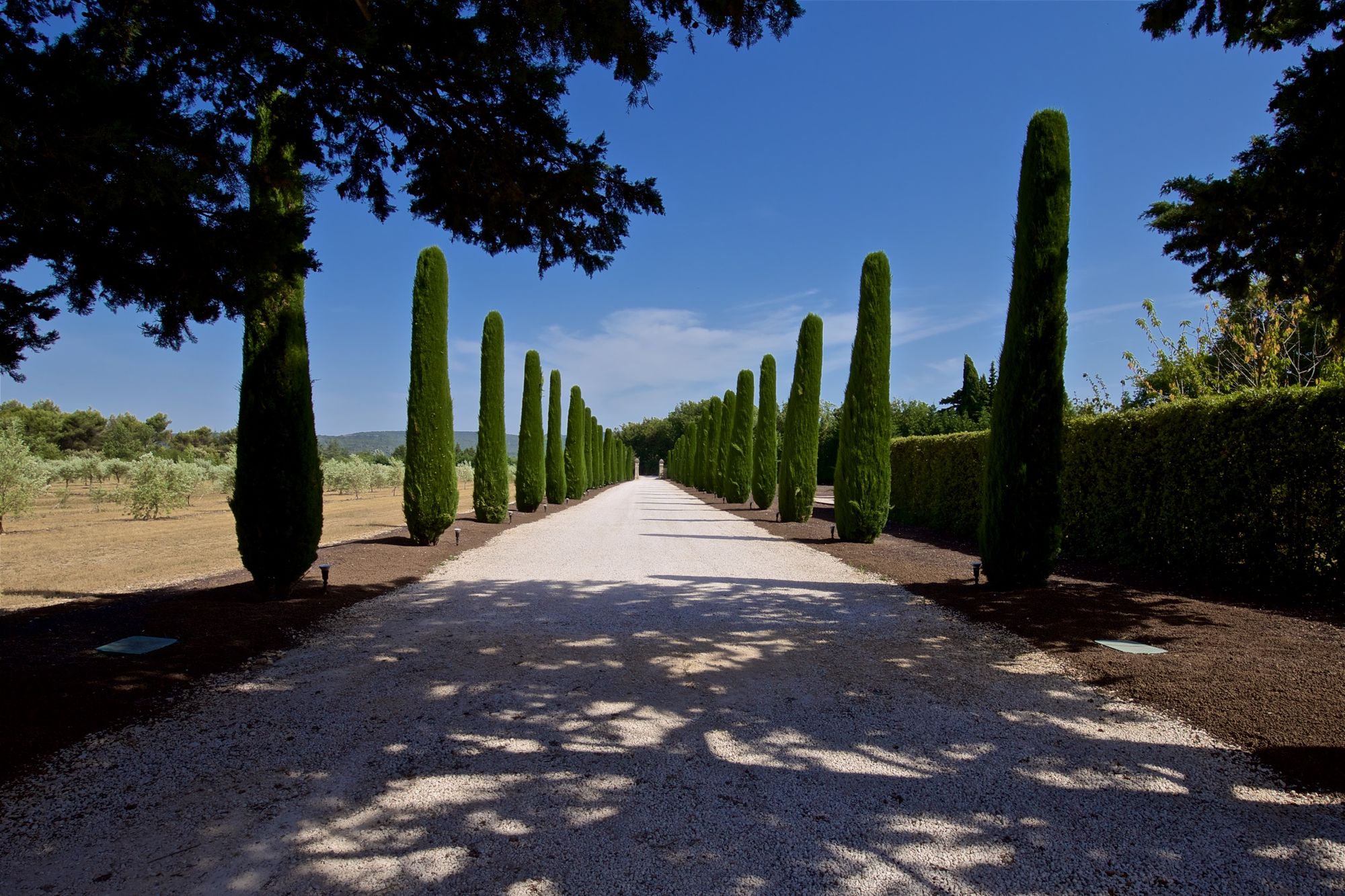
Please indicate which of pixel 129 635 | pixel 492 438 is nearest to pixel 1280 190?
pixel 129 635

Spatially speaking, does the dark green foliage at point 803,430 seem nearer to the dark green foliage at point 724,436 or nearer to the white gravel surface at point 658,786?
the dark green foliage at point 724,436

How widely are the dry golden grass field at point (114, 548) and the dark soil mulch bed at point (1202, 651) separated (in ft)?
32.8

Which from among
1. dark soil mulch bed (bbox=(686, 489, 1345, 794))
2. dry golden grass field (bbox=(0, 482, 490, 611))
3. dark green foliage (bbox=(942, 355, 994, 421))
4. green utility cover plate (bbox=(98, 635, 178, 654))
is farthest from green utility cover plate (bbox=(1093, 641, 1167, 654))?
dark green foliage (bbox=(942, 355, 994, 421))

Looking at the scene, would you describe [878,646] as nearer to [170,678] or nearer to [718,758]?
[718,758]

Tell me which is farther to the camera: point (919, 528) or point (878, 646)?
point (919, 528)

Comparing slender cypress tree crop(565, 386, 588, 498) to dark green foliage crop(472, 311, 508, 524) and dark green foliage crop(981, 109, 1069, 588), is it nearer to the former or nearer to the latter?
dark green foliage crop(472, 311, 508, 524)

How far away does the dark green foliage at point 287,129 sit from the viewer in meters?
2.78

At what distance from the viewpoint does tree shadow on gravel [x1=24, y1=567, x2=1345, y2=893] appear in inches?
94.2

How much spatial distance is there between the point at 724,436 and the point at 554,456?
27.2 ft

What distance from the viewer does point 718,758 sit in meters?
3.34

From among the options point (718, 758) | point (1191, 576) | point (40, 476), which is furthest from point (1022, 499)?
point (40, 476)

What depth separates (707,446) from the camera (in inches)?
1369

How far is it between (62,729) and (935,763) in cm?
454

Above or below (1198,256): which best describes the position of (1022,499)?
below
